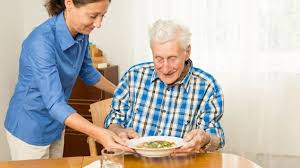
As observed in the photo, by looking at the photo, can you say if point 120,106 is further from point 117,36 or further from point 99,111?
point 117,36

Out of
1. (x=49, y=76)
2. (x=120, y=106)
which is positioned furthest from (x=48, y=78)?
(x=120, y=106)

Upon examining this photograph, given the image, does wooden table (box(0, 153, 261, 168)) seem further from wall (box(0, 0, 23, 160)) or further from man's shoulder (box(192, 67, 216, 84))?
wall (box(0, 0, 23, 160))

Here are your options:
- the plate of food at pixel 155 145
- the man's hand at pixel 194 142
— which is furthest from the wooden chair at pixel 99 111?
the man's hand at pixel 194 142

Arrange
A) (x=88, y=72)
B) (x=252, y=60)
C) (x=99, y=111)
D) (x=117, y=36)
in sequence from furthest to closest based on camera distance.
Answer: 1. (x=117, y=36)
2. (x=252, y=60)
3. (x=88, y=72)
4. (x=99, y=111)

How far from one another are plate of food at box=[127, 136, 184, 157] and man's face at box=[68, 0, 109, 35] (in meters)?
0.56

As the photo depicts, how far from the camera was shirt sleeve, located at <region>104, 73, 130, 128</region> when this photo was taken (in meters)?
1.93

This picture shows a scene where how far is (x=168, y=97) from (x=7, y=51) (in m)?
2.06

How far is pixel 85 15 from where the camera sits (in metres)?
1.73

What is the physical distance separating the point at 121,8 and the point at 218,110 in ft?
6.50

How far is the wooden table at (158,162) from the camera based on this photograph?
4.75 feet

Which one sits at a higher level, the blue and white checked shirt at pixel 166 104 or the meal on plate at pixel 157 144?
the blue and white checked shirt at pixel 166 104

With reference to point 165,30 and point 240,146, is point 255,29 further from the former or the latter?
point 165,30

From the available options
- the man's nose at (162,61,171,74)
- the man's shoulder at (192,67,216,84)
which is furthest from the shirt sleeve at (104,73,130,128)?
the man's shoulder at (192,67,216,84)

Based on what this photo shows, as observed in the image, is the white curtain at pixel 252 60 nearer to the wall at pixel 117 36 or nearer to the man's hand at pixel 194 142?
the wall at pixel 117 36
